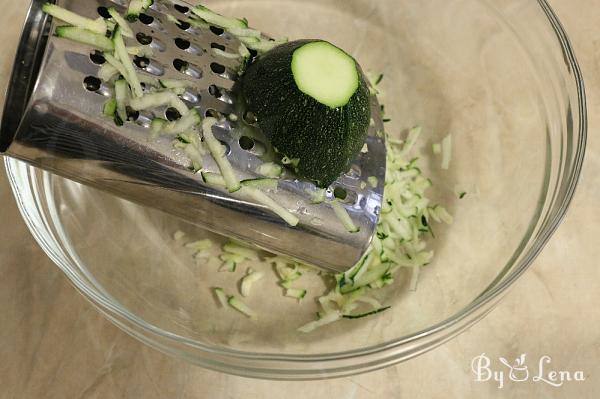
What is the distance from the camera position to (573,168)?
126 centimetres

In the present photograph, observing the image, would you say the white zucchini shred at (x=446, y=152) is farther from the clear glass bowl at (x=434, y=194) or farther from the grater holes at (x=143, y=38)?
the grater holes at (x=143, y=38)

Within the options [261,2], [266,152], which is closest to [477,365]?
[266,152]

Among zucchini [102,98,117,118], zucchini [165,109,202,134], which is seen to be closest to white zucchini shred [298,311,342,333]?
zucchini [165,109,202,134]

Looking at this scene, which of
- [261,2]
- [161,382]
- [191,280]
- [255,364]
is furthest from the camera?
[261,2]

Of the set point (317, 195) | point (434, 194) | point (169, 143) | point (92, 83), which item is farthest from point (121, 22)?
point (434, 194)

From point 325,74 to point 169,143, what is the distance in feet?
1.07

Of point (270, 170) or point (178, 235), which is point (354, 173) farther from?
point (178, 235)

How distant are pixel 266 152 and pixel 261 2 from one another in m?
0.75

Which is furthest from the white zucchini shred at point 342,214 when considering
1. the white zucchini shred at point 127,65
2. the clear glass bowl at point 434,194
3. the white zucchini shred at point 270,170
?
the white zucchini shred at point 127,65

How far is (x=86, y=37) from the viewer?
1001mm

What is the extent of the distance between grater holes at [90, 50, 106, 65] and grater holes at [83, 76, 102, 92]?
0.03 m

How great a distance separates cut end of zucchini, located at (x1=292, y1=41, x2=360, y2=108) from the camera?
1.06 m

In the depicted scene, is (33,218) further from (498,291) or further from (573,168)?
(573,168)

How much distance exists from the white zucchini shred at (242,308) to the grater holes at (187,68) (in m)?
0.54
